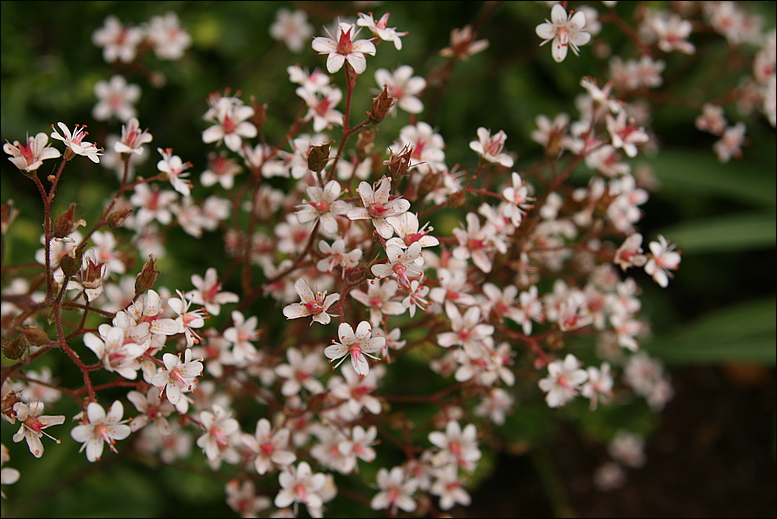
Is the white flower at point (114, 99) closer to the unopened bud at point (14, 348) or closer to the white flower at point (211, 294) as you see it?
the white flower at point (211, 294)

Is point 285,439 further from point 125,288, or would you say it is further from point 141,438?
point 141,438

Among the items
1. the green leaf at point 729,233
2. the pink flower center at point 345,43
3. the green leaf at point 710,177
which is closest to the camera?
the pink flower center at point 345,43

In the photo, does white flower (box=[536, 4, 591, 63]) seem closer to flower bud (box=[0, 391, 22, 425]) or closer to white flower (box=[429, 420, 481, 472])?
white flower (box=[429, 420, 481, 472])

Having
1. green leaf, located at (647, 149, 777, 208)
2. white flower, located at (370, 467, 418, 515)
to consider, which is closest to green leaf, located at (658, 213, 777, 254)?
green leaf, located at (647, 149, 777, 208)

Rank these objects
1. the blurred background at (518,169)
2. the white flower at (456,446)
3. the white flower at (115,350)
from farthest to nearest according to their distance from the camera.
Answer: the blurred background at (518,169) → the white flower at (456,446) → the white flower at (115,350)

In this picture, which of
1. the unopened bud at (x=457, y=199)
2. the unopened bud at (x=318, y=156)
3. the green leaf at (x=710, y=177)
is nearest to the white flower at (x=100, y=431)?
the unopened bud at (x=318, y=156)

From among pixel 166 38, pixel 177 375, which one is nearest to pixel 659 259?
pixel 177 375

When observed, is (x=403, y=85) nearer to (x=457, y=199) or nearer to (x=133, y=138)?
(x=457, y=199)
